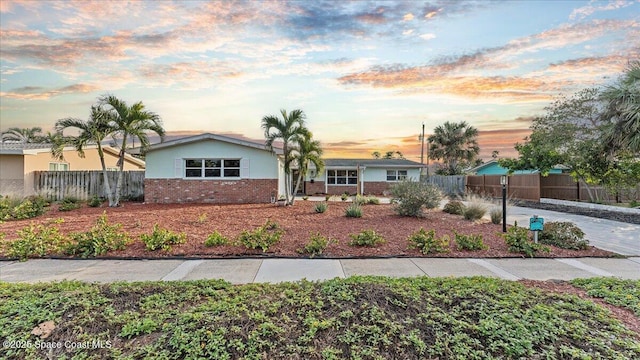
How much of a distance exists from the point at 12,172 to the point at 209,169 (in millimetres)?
9531

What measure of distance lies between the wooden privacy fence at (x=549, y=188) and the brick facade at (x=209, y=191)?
1444cm

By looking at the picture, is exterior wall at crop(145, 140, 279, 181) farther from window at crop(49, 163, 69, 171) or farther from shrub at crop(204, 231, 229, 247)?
shrub at crop(204, 231, 229, 247)

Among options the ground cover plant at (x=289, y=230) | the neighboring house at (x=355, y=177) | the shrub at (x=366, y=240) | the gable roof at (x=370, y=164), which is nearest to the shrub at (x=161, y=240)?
the ground cover plant at (x=289, y=230)

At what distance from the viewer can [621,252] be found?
22.8ft

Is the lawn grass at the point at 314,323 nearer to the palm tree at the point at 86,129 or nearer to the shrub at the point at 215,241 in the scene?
the shrub at the point at 215,241

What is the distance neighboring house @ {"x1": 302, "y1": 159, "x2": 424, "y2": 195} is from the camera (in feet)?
88.9

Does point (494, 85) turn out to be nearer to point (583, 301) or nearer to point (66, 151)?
point (583, 301)

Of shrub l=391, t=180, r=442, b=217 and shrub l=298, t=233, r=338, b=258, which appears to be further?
shrub l=391, t=180, r=442, b=217

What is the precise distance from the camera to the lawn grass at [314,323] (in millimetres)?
2801

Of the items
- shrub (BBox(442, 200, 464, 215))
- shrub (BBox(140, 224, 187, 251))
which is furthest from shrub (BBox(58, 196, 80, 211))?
shrub (BBox(442, 200, 464, 215))

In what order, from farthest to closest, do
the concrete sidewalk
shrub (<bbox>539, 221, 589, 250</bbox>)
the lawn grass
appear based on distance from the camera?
shrub (<bbox>539, 221, 589, 250</bbox>)
the concrete sidewalk
the lawn grass

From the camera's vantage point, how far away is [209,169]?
16.8 m

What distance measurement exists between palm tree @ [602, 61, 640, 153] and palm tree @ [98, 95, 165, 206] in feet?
59.3

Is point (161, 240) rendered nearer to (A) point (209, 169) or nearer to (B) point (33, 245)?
(B) point (33, 245)
